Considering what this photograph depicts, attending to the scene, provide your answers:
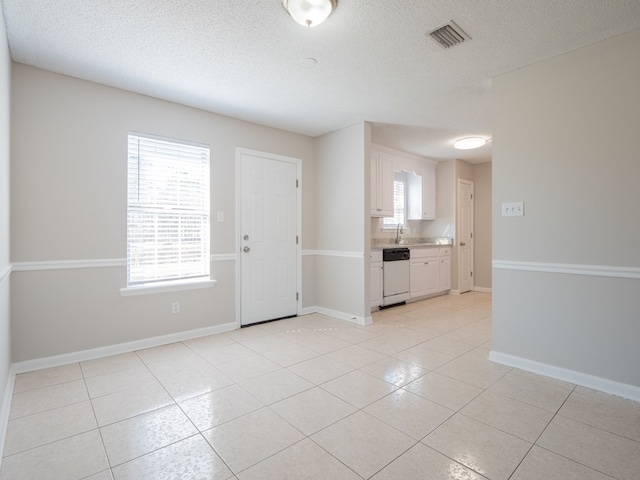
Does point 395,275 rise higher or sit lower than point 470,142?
lower

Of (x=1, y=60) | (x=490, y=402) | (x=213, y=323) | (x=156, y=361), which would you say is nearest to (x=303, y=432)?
(x=490, y=402)

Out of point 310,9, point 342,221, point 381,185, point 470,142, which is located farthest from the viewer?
point 381,185

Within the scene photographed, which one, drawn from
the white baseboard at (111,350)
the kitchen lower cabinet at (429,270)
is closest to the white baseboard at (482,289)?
the kitchen lower cabinet at (429,270)

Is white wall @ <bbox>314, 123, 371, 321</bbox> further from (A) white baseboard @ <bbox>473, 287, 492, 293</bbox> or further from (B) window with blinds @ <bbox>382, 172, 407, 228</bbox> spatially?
(A) white baseboard @ <bbox>473, 287, 492, 293</bbox>

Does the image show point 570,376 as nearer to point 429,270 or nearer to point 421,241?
point 429,270

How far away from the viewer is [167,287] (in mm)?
3316

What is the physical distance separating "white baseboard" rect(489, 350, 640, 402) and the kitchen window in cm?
296

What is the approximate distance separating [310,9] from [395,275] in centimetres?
372

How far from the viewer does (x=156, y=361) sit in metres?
2.86

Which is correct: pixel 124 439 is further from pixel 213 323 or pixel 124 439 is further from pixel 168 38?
pixel 168 38

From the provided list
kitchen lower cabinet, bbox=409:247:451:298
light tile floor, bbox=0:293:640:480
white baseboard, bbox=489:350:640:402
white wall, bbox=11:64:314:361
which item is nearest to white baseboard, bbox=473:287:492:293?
kitchen lower cabinet, bbox=409:247:451:298

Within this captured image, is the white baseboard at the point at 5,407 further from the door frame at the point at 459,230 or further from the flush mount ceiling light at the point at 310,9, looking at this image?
the door frame at the point at 459,230

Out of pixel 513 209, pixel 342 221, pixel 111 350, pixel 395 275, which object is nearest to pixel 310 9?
pixel 513 209

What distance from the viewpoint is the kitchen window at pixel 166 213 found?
10.4 ft
